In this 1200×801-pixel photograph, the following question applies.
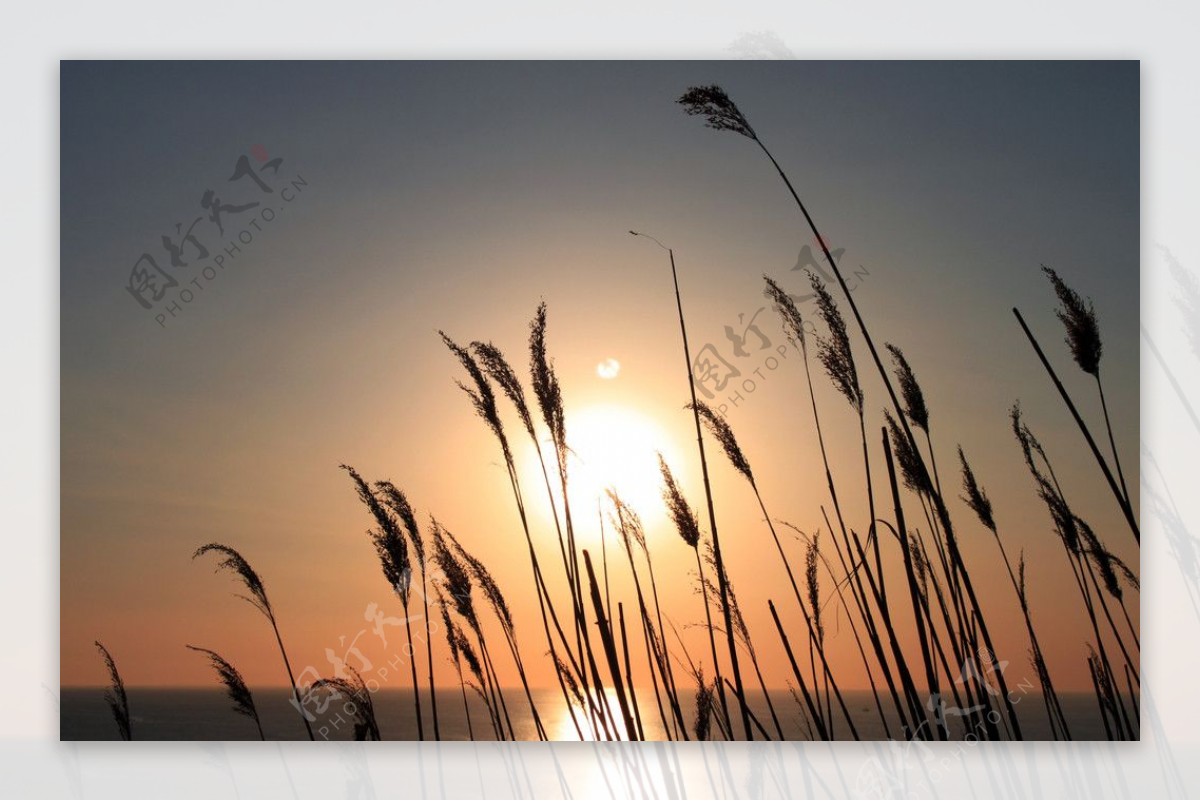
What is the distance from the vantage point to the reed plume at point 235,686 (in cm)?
312

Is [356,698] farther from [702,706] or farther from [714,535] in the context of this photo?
[714,535]

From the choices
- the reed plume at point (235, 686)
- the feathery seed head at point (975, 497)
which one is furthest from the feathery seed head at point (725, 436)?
the reed plume at point (235, 686)

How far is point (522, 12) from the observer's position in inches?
128

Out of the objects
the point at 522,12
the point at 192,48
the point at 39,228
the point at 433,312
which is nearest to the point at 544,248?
the point at 433,312

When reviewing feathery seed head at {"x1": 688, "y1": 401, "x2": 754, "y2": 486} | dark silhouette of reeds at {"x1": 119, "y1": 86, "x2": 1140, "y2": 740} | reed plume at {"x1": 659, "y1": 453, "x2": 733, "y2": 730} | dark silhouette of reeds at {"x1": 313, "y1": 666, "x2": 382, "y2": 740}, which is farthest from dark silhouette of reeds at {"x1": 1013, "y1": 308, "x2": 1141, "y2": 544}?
dark silhouette of reeds at {"x1": 313, "y1": 666, "x2": 382, "y2": 740}

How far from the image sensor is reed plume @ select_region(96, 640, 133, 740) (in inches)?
123

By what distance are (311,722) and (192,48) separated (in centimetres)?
174

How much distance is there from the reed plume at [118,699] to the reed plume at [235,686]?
226 mm

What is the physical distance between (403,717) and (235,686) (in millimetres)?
420

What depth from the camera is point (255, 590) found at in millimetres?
3129

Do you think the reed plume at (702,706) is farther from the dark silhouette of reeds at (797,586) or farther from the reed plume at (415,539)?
the reed plume at (415,539)

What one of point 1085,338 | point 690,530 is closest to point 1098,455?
point 1085,338

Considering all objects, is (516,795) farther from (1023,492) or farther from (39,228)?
(39,228)

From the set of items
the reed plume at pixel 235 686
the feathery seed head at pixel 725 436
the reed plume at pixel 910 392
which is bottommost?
the reed plume at pixel 235 686
